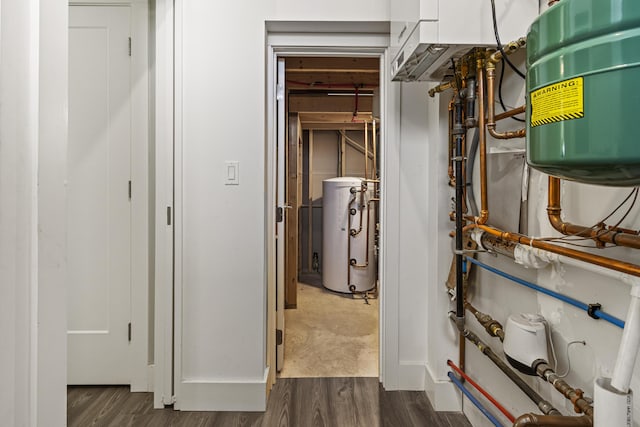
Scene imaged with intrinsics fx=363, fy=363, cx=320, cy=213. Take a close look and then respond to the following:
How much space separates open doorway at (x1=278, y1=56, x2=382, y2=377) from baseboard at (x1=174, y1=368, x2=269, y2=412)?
0.37 m

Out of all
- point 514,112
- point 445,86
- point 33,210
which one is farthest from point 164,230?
point 514,112

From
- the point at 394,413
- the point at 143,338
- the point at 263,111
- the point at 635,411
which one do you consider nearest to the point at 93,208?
the point at 143,338

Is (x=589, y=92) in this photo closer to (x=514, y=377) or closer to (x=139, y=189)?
(x=514, y=377)

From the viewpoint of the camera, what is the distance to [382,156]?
1961 millimetres

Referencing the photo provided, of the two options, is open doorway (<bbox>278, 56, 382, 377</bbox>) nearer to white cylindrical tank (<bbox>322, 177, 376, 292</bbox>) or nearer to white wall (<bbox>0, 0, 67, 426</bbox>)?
white cylindrical tank (<bbox>322, 177, 376, 292</bbox>)

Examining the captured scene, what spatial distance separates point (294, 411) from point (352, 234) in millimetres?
2381

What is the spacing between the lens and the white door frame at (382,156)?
192 centimetres

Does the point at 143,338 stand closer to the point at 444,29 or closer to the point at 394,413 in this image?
the point at 394,413

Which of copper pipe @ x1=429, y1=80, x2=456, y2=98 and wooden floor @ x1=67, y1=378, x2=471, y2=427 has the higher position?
copper pipe @ x1=429, y1=80, x2=456, y2=98

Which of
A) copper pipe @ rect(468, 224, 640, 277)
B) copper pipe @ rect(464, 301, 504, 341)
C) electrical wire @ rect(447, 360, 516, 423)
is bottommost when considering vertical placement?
electrical wire @ rect(447, 360, 516, 423)

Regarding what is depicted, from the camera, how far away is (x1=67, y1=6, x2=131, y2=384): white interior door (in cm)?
195

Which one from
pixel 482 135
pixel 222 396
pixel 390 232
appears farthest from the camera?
pixel 390 232

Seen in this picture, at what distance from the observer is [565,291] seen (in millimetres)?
1061

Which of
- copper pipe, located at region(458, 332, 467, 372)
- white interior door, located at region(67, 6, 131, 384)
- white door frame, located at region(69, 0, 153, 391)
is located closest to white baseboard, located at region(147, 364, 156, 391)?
white door frame, located at region(69, 0, 153, 391)
